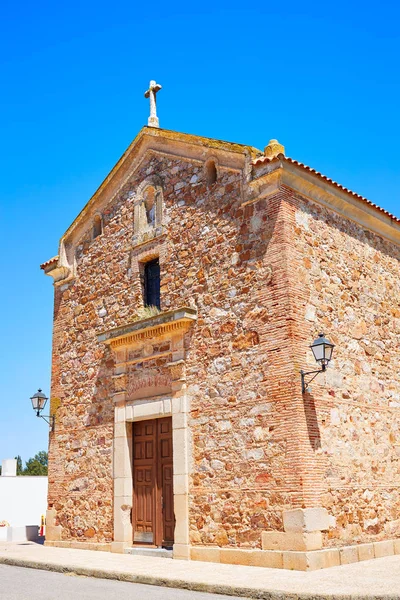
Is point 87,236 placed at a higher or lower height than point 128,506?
higher

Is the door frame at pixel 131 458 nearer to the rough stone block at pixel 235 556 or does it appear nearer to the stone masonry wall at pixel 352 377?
the rough stone block at pixel 235 556

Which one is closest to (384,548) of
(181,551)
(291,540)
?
(291,540)

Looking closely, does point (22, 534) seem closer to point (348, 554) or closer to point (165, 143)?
point (348, 554)

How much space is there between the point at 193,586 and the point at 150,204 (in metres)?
7.64

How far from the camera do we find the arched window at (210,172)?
38.6 feet

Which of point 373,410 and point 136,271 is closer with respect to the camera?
point 373,410

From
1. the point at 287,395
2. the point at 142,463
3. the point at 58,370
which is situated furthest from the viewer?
the point at 58,370

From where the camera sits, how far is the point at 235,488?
32.7 feet

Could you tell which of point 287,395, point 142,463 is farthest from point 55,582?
point 287,395

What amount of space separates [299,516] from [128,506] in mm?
4013

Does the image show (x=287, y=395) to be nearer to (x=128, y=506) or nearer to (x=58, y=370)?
(x=128, y=506)

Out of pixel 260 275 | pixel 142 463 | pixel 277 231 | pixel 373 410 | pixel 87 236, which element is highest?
pixel 87 236

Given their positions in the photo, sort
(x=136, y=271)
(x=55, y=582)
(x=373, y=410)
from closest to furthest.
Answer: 1. (x=55, y=582)
2. (x=373, y=410)
3. (x=136, y=271)

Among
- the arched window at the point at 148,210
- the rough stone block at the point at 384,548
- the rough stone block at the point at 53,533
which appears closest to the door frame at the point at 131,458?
the rough stone block at the point at 53,533
